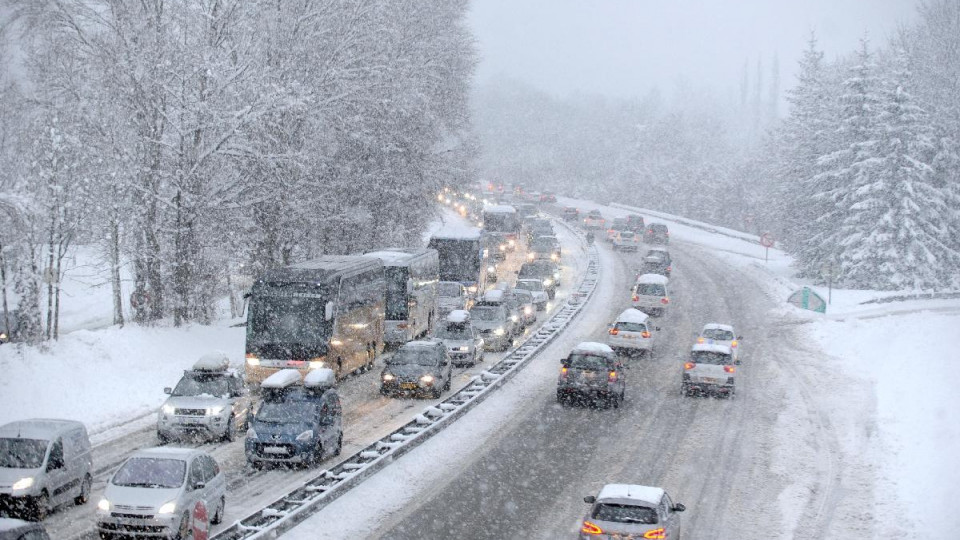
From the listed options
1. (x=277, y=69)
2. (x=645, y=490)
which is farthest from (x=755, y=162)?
(x=645, y=490)

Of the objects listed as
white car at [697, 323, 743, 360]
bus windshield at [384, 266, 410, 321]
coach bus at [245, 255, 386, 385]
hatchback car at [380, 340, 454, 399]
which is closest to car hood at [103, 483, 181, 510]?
coach bus at [245, 255, 386, 385]

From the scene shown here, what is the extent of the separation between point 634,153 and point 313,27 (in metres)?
126

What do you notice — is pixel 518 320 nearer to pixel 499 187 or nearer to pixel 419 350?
pixel 419 350

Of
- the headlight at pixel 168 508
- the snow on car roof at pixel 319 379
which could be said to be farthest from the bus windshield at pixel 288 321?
the headlight at pixel 168 508

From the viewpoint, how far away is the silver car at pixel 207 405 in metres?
22.3

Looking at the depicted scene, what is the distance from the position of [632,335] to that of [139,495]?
78.6 feet

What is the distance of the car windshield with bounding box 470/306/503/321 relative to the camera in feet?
123

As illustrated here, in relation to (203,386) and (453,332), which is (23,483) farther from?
(453,332)

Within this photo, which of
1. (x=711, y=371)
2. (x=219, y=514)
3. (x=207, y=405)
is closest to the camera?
(x=219, y=514)

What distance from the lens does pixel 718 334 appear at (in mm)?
36531

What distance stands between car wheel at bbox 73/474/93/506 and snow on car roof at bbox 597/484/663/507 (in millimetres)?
9680

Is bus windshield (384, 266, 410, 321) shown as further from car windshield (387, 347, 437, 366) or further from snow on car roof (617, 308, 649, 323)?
snow on car roof (617, 308, 649, 323)

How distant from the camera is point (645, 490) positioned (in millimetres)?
15297

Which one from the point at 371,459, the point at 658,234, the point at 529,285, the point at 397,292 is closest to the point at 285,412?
the point at 371,459
